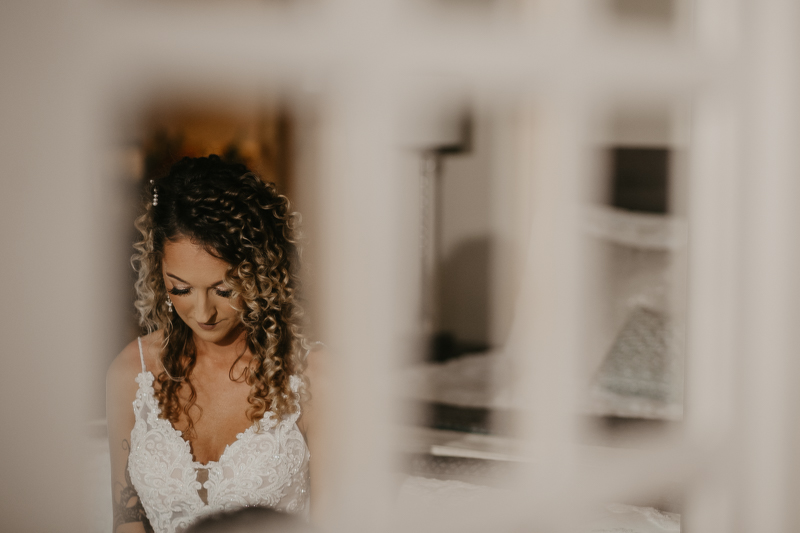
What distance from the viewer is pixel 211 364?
625 millimetres

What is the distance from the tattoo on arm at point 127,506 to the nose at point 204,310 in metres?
0.13

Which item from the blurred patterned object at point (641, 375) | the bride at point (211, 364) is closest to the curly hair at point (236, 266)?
the bride at point (211, 364)

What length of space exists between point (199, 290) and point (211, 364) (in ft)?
0.31

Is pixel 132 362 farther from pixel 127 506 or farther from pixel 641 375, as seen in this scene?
pixel 641 375

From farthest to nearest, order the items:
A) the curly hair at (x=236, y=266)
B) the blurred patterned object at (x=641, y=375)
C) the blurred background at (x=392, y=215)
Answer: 1. the blurred patterned object at (x=641, y=375)
2. the curly hair at (x=236, y=266)
3. the blurred background at (x=392, y=215)

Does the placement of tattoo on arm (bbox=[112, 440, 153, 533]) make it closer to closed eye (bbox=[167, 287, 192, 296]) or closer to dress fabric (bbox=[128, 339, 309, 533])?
dress fabric (bbox=[128, 339, 309, 533])

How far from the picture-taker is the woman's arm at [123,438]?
0.49 meters

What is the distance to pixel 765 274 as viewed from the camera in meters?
0.87

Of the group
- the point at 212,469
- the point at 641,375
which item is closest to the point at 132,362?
the point at 212,469

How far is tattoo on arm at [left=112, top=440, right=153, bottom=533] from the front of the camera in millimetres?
541

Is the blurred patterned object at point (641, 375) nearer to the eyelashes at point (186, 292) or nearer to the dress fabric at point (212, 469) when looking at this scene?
the dress fabric at point (212, 469)

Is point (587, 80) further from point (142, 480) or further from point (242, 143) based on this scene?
point (142, 480)

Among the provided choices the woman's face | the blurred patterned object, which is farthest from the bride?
the blurred patterned object

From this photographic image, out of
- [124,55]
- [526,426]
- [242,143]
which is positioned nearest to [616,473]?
[526,426]
